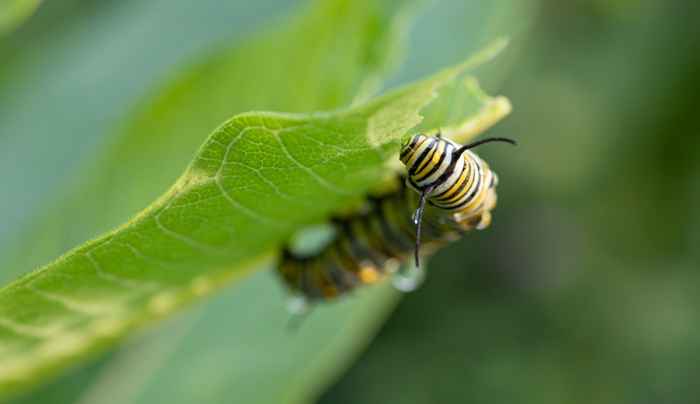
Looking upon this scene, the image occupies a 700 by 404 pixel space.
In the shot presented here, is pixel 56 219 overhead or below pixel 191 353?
overhead

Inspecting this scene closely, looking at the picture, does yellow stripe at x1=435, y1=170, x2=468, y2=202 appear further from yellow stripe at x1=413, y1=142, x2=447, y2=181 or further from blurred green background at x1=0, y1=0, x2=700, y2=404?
blurred green background at x1=0, y1=0, x2=700, y2=404

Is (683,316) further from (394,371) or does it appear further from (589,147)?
(394,371)

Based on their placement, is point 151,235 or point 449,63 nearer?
point 151,235

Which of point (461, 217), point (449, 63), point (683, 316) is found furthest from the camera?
point (683, 316)

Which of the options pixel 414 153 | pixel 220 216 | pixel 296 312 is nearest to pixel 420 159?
pixel 414 153

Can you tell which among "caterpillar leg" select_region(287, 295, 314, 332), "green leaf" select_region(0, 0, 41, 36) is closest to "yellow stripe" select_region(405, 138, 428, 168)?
"green leaf" select_region(0, 0, 41, 36)

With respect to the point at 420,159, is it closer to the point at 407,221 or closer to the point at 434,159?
the point at 434,159

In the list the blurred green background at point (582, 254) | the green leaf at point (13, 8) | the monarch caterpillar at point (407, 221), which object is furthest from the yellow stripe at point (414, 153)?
the blurred green background at point (582, 254)

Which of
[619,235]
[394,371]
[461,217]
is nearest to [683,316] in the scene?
[619,235]
